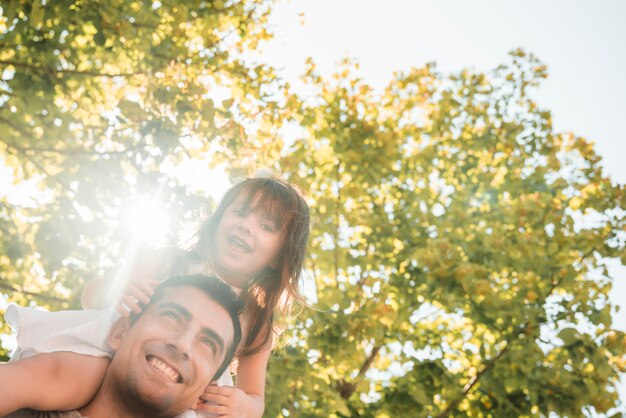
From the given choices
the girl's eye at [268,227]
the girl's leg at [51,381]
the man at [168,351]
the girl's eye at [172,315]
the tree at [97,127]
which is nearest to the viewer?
the girl's leg at [51,381]

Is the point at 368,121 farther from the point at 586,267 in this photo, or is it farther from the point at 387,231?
the point at 586,267

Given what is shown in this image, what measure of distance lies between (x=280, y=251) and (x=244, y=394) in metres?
0.87

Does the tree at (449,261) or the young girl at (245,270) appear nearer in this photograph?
the young girl at (245,270)

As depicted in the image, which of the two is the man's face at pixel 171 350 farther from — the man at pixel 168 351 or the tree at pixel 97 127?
the tree at pixel 97 127

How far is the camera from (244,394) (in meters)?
2.12

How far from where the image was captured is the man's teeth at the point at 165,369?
1438 millimetres

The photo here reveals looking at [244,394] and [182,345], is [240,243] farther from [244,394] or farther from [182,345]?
[182,345]

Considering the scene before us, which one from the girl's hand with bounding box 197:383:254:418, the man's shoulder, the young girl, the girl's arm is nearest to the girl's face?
the young girl

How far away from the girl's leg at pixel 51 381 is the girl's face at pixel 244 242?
3.79ft

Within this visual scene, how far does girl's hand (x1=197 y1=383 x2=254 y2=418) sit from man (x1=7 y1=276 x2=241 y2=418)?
0.09 meters

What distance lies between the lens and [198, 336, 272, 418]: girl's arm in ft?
5.95

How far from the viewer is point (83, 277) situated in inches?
185

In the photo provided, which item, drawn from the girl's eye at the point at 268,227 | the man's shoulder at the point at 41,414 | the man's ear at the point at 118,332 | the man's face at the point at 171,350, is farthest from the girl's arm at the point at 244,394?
the girl's eye at the point at 268,227

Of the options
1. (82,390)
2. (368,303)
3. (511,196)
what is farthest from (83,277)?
(511,196)
